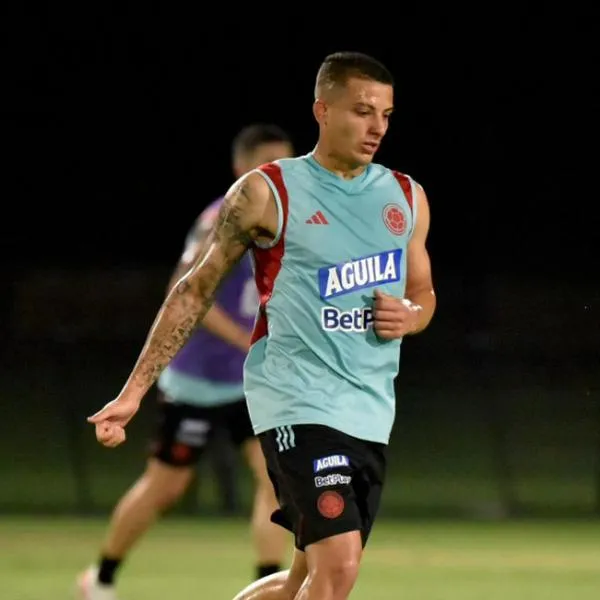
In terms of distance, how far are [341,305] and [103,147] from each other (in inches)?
1207

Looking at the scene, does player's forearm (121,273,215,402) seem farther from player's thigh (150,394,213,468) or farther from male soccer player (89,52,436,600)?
player's thigh (150,394,213,468)

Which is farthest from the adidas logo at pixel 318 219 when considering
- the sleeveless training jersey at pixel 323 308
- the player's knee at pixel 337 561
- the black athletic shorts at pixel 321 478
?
the player's knee at pixel 337 561

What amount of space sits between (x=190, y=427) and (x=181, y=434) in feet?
0.22

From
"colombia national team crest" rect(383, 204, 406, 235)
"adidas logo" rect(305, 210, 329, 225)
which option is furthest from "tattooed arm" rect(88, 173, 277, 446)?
"colombia national team crest" rect(383, 204, 406, 235)

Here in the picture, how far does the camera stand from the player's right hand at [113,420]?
6.23 meters

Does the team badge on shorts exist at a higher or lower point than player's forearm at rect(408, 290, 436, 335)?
lower

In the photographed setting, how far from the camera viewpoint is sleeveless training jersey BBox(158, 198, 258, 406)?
31.8ft

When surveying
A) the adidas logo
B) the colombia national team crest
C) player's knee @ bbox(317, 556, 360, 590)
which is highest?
the adidas logo

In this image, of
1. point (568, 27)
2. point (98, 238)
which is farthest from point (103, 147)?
point (568, 27)

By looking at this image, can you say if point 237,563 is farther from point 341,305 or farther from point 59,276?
point 59,276

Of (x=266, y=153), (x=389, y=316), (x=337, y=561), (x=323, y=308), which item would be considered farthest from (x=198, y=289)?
(x=266, y=153)

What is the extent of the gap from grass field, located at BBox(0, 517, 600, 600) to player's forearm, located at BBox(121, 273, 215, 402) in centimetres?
346

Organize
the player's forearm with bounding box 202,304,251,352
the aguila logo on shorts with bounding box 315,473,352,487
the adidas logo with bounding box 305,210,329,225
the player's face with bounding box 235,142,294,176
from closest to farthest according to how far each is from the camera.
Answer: the aguila logo on shorts with bounding box 315,473,352,487
the adidas logo with bounding box 305,210,329,225
the player's face with bounding box 235,142,294,176
the player's forearm with bounding box 202,304,251,352

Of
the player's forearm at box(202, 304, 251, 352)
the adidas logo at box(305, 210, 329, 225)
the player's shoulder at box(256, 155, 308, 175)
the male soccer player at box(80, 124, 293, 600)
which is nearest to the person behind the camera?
the adidas logo at box(305, 210, 329, 225)
